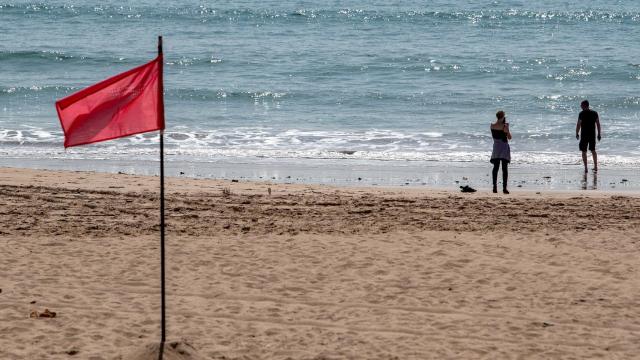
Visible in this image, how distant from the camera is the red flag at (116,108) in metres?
7.51

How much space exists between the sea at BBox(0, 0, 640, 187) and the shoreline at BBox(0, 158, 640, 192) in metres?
0.09

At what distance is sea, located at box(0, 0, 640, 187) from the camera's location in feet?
68.2

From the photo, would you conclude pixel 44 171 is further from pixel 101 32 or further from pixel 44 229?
pixel 101 32

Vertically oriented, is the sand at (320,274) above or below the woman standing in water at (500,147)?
below

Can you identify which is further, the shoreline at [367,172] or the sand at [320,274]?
the shoreline at [367,172]

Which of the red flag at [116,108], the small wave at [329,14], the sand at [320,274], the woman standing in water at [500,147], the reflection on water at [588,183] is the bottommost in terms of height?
the sand at [320,274]

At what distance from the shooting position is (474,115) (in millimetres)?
27438

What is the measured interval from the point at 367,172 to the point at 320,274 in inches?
322

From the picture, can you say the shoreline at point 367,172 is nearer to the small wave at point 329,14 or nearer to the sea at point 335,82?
the sea at point 335,82

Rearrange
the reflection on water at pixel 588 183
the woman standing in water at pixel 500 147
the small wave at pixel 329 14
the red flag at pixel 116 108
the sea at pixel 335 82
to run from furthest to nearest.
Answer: the small wave at pixel 329 14, the sea at pixel 335 82, the reflection on water at pixel 588 183, the woman standing in water at pixel 500 147, the red flag at pixel 116 108

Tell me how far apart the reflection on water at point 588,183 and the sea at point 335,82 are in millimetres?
568

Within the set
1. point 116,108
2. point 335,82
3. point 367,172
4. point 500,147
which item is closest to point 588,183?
point 500,147

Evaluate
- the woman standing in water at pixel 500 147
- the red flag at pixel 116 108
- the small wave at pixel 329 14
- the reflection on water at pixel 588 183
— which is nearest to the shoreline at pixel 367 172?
the reflection on water at pixel 588 183

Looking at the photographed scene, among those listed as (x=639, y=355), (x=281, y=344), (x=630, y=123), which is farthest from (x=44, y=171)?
(x=630, y=123)
